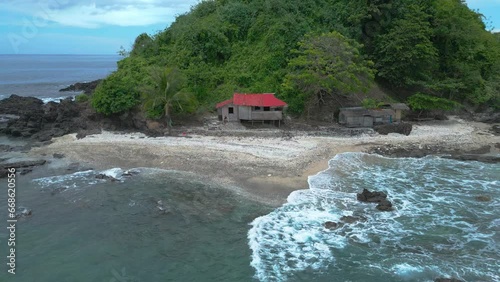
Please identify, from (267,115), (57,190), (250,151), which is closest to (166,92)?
(267,115)

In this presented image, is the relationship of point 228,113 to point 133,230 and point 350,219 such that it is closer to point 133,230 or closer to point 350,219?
point 133,230

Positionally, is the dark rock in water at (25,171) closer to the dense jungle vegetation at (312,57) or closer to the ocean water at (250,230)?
the ocean water at (250,230)

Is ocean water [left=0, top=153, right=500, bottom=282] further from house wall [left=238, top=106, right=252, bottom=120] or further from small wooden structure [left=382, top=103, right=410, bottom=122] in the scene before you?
small wooden structure [left=382, top=103, right=410, bottom=122]

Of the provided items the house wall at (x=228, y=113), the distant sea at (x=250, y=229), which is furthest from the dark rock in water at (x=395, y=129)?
the house wall at (x=228, y=113)

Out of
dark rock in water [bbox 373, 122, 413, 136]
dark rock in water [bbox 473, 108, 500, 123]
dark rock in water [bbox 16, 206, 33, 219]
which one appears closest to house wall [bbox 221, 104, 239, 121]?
dark rock in water [bbox 373, 122, 413, 136]

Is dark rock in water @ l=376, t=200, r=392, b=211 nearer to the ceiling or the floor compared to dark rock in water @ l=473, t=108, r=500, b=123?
nearer to the floor
